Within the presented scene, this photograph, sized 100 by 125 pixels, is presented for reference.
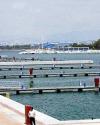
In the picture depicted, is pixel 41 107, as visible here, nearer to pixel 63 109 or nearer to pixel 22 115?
pixel 63 109

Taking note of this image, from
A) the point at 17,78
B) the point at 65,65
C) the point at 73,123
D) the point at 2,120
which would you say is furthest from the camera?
the point at 65,65

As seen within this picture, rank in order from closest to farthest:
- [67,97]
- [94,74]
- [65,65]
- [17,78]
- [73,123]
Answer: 1. [73,123]
2. [67,97]
3. [17,78]
4. [94,74]
5. [65,65]

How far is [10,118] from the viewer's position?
32469mm


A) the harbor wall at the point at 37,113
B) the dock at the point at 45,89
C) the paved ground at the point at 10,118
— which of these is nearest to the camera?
the harbor wall at the point at 37,113

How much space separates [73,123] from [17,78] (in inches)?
2479

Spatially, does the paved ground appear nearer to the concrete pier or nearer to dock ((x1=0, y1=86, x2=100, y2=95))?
the concrete pier

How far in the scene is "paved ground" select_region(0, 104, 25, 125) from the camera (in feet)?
101

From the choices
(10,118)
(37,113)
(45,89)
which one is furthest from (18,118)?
(45,89)

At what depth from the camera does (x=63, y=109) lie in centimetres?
4903

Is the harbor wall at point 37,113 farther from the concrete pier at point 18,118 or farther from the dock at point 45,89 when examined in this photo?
the dock at point 45,89

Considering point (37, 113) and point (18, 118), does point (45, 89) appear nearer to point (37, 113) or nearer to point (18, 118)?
point (37, 113)

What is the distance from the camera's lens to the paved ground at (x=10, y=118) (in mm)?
30891

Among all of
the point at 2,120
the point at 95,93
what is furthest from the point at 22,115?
the point at 95,93

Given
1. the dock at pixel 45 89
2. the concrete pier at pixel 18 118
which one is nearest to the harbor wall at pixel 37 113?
the concrete pier at pixel 18 118
